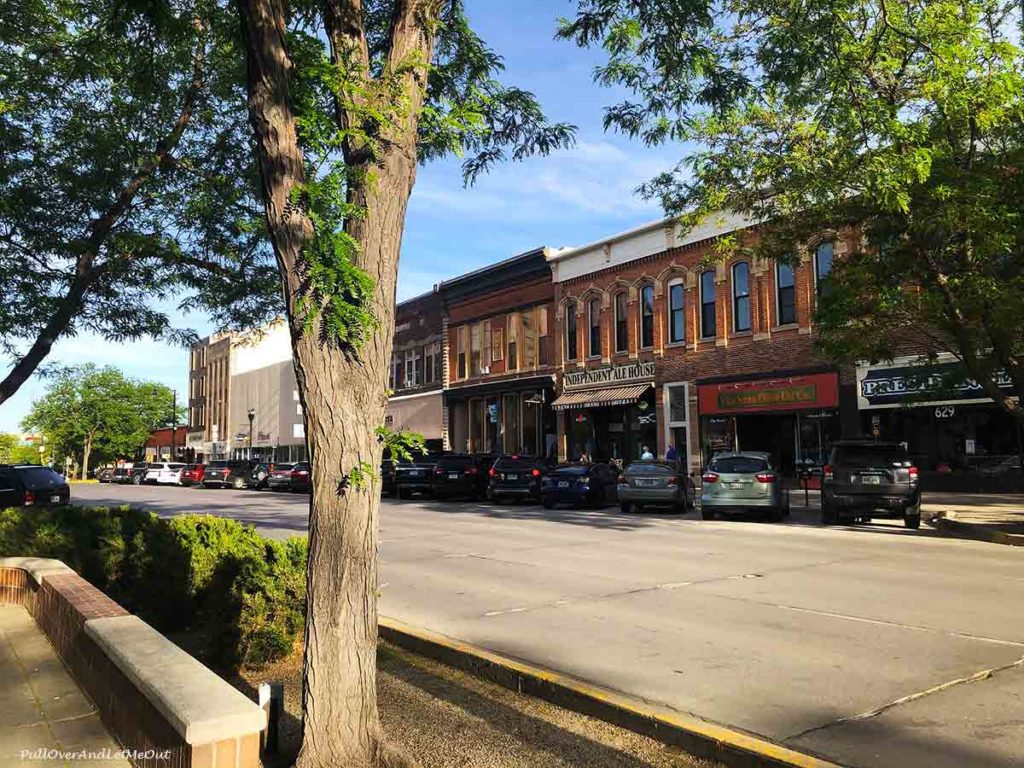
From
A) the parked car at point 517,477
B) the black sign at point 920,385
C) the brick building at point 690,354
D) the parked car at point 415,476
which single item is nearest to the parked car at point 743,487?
the black sign at point 920,385

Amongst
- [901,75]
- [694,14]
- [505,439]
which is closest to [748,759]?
[694,14]

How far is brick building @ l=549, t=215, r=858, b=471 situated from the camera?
85.9 ft

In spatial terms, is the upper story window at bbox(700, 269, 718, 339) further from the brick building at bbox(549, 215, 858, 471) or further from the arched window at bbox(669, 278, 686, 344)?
the arched window at bbox(669, 278, 686, 344)

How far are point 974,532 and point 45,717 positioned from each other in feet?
48.1

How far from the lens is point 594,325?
34.2 m

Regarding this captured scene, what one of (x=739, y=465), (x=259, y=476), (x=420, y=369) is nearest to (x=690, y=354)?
(x=739, y=465)

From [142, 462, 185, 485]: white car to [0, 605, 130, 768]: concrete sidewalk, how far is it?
45351 millimetres

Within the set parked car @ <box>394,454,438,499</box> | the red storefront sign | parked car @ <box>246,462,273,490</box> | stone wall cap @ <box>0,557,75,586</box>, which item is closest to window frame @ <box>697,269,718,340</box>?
the red storefront sign

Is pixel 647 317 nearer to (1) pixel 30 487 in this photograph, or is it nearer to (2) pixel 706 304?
(2) pixel 706 304

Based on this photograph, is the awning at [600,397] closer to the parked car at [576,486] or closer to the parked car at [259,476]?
the parked car at [576,486]

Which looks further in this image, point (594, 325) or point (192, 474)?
point (192, 474)

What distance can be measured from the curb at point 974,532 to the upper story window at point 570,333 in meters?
20.0

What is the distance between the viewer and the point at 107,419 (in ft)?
250

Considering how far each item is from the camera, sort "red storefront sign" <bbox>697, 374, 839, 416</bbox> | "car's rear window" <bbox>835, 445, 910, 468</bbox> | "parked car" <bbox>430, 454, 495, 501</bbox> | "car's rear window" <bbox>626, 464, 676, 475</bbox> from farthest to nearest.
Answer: "parked car" <bbox>430, 454, 495, 501</bbox> → "red storefront sign" <bbox>697, 374, 839, 416</bbox> → "car's rear window" <bbox>626, 464, 676, 475</bbox> → "car's rear window" <bbox>835, 445, 910, 468</bbox>
